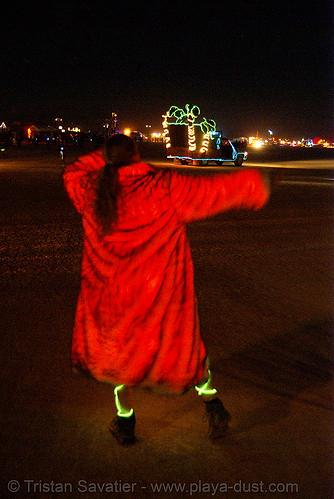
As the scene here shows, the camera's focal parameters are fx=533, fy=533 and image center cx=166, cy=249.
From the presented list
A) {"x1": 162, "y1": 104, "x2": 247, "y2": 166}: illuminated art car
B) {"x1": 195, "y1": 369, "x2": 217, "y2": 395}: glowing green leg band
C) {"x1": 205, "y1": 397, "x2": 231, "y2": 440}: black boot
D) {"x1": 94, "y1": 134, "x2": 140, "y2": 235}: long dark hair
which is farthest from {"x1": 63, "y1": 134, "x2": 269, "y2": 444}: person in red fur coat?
{"x1": 162, "y1": 104, "x2": 247, "y2": 166}: illuminated art car

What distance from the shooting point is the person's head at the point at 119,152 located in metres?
2.69

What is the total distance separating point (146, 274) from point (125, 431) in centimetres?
93

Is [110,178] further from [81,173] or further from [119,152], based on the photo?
[81,173]

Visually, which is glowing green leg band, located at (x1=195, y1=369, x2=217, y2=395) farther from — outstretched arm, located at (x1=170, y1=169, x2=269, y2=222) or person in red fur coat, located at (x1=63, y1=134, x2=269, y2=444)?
outstretched arm, located at (x1=170, y1=169, x2=269, y2=222)

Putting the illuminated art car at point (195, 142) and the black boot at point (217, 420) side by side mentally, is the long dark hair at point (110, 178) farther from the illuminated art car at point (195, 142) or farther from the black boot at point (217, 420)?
the illuminated art car at point (195, 142)

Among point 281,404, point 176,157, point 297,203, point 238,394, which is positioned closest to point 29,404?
point 238,394

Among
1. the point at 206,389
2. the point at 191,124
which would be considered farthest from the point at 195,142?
the point at 206,389

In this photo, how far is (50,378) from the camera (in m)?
3.78

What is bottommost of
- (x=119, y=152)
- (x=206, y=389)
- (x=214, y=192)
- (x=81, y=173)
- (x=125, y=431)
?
(x=125, y=431)

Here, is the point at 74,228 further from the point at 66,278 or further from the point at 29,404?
the point at 29,404

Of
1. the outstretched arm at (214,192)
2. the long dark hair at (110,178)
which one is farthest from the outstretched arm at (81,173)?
the outstretched arm at (214,192)

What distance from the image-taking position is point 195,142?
3303 cm

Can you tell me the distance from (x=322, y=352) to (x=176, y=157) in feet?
97.9

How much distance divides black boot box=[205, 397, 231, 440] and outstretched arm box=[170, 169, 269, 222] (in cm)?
113
